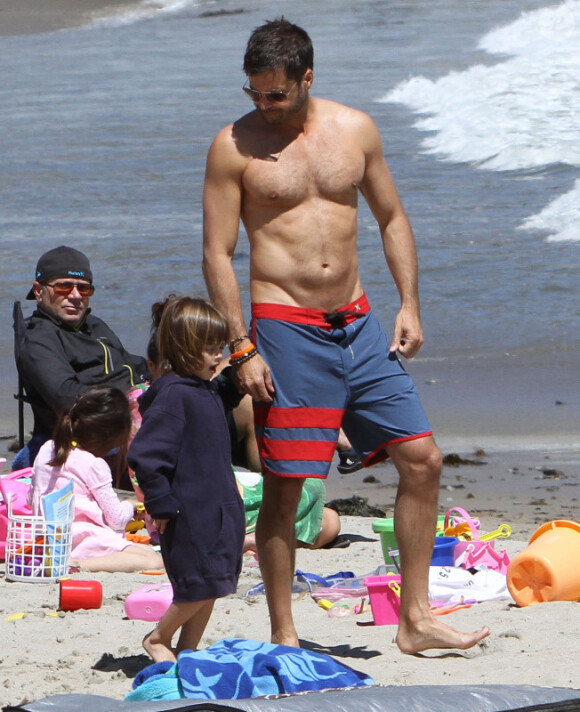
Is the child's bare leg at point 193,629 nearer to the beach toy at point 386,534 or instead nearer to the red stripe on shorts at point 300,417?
the red stripe on shorts at point 300,417

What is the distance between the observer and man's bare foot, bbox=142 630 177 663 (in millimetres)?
4012

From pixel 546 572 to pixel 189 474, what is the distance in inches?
61.8

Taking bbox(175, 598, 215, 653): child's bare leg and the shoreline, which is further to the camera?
the shoreline

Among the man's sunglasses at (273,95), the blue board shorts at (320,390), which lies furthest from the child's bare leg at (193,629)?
the man's sunglasses at (273,95)

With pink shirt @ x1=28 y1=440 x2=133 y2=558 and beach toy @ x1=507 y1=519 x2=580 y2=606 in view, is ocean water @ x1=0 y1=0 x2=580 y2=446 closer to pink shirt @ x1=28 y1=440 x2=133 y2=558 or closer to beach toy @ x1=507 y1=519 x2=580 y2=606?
pink shirt @ x1=28 y1=440 x2=133 y2=558

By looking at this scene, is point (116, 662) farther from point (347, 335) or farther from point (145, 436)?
point (347, 335)

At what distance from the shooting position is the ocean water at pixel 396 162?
36.3ft

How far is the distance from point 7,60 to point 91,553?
28.5 metres

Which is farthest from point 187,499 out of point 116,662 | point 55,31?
point 55,31

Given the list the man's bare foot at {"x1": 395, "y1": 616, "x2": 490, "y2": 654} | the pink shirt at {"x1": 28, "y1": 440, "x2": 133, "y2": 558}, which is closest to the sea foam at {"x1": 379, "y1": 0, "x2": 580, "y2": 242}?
the pink shirt at {"x1": 28, "y1": 440, "x2": 133, "y2": 558}

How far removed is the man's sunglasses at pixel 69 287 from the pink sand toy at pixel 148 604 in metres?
2.15

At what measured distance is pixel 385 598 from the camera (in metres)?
4.72

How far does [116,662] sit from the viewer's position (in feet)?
14.0

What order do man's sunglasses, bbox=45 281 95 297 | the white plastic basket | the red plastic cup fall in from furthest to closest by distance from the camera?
man's sunglasses, bbox=45 281 95 297 < the white plastic basket < the red plastic cup
